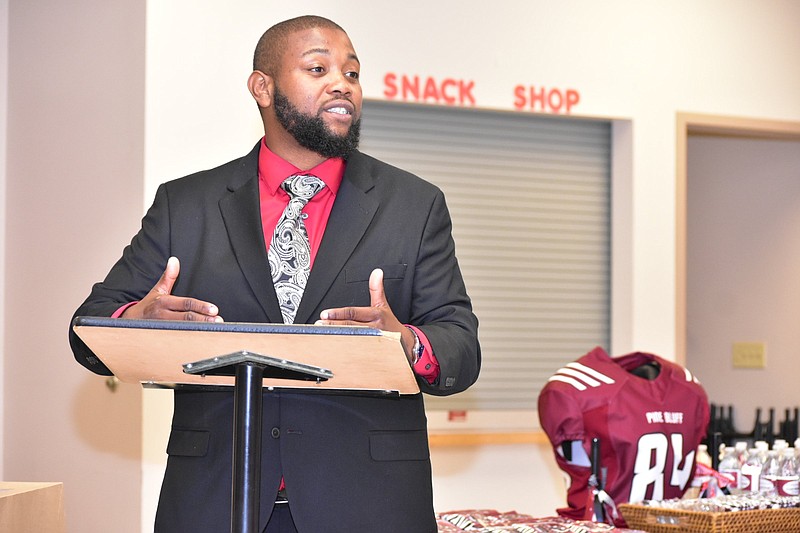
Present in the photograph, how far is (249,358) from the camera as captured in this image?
1.51 metres

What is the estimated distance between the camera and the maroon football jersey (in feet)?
11.2

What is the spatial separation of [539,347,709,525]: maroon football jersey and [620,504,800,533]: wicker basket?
0.25 metres

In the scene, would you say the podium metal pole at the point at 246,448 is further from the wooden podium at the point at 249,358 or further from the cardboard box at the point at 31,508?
the cardboard box at the point at 31,508

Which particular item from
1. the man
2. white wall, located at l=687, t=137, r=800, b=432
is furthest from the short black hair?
white wall, located at l=687, t=137, r=800, b=432

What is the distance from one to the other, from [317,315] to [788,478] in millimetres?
2071

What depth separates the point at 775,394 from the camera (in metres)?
6.87

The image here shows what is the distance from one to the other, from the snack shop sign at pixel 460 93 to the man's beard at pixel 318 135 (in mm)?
3052

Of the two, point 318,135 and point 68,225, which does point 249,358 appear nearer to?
point 318,135

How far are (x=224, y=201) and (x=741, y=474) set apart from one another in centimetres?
216

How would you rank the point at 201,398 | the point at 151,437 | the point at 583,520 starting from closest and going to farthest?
the point at 201,398 → the point at 583,520 → the point at 151,437

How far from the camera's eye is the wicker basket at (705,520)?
301 cm

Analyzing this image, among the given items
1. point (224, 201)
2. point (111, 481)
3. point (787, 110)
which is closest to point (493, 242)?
point (787, 110)

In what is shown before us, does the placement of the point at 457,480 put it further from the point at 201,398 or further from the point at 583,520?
the point at 201,398

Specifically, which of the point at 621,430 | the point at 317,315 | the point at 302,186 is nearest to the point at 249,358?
the point at 317,315
